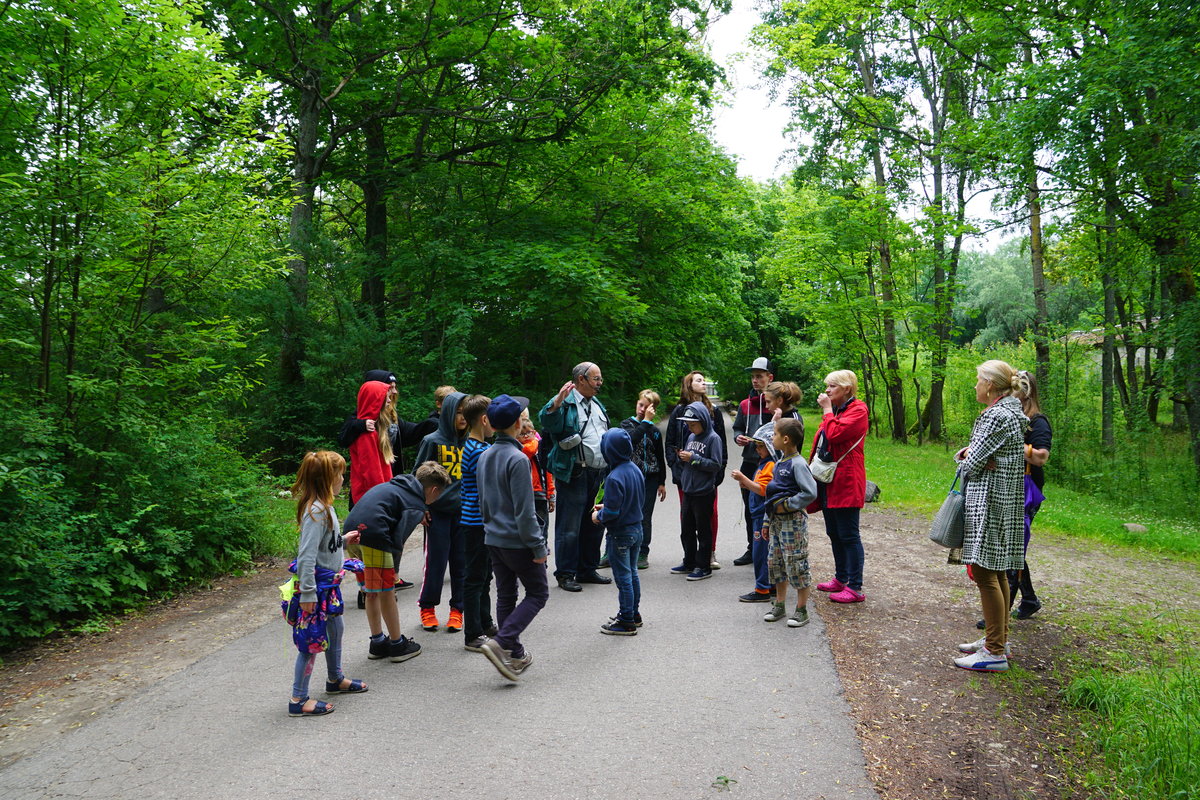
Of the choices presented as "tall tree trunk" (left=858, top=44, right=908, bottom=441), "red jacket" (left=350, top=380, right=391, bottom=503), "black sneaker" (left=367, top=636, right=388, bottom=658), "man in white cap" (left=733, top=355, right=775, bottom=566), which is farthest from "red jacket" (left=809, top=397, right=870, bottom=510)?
"tall tree trunk" (left=858, top=44, right=908, bottom=441)

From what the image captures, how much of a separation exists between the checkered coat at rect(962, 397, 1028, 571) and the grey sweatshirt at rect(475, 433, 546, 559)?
9.89 ft

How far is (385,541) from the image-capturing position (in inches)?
200

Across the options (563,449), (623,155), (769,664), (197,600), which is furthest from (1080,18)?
(197,600)

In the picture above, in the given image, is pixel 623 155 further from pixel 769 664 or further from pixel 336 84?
pixel 769 664

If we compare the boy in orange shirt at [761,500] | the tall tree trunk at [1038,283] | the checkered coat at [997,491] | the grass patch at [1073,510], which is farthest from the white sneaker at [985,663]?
the tall tree trunk at [1038,283]

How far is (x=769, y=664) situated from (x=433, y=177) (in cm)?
1367

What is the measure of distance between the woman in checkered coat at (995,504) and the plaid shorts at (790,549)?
4.13 ft

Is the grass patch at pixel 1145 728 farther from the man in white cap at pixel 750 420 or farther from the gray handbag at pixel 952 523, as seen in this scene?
the man in white cap at pixel 750 420

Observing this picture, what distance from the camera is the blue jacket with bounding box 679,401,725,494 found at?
7.26m

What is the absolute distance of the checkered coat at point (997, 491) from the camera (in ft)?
16.2

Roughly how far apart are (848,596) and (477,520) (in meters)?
3.62

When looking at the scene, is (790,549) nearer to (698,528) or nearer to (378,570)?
(698,528)

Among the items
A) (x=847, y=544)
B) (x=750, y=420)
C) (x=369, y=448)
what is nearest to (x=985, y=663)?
(x=847, y=544)

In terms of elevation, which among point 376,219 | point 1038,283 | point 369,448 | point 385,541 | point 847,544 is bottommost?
point 847,544
